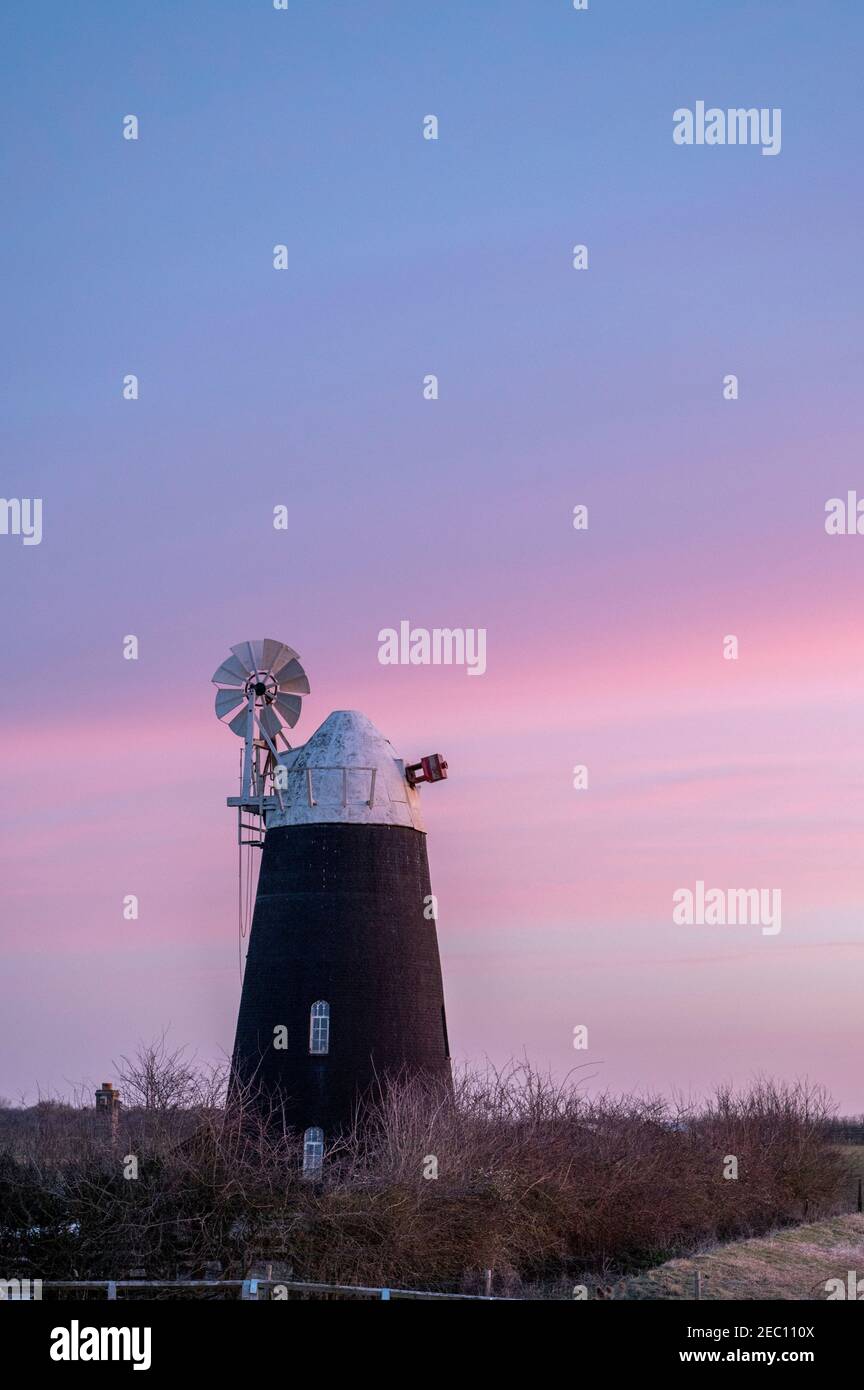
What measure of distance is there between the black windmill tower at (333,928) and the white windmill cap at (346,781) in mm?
34

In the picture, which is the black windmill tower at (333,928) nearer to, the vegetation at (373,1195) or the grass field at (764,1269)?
the vegetation at (373,1195)

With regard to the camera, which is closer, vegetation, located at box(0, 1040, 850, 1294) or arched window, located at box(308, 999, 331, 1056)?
vegetation, located at box(0, 1040, 850, 1294)

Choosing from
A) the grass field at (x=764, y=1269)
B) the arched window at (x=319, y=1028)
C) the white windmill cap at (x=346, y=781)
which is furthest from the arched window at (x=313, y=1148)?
the grass field at (x=764, y=1269)

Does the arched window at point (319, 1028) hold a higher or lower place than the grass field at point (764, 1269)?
higher

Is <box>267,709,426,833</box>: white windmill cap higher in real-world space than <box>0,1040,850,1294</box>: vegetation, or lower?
higher

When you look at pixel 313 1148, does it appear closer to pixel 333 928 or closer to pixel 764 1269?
pixel 333 928

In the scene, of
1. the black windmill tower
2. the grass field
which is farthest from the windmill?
the grass field

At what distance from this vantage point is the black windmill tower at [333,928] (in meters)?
36.2

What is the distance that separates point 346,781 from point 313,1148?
8557 millimetres

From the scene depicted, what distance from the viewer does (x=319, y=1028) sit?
36.2 metres

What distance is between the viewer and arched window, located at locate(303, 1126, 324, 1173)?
3497 centimetres

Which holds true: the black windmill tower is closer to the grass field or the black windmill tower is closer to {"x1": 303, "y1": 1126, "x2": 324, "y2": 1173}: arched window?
{"x1": 303, "y1": 1126, "x2": 324, "y2": 1173}: arched window

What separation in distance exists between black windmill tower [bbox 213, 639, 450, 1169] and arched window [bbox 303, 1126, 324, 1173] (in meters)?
0.03

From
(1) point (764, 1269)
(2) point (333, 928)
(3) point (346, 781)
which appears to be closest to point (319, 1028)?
(2) point (333, 928)
